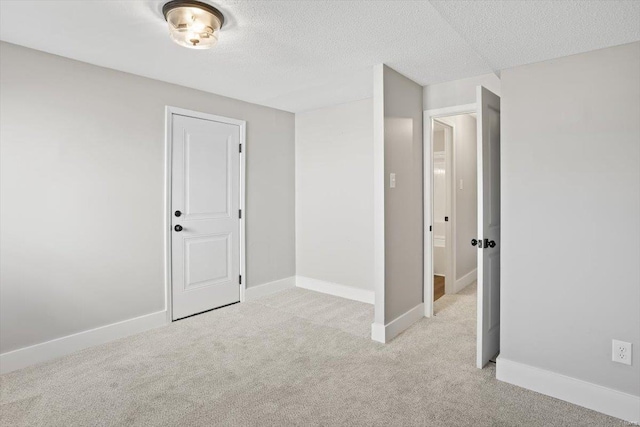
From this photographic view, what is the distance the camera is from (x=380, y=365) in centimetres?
266

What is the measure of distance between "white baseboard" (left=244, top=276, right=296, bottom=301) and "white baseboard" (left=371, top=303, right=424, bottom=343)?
1748 millimetres

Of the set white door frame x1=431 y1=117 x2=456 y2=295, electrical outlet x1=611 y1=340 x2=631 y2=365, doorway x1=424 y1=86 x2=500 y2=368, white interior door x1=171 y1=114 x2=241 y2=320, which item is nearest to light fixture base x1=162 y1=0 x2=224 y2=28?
white interior door x1=171 y1=114 x2=241 y2=320

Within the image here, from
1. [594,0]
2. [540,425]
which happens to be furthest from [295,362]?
[594,0]

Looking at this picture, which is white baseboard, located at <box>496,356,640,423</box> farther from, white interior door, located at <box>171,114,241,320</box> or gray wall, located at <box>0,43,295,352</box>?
gray wall, located at <box>0,43,295,352</box>

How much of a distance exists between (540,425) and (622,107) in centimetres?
189

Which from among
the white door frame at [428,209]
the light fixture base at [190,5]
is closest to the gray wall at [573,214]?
the white door frame at [428,209]

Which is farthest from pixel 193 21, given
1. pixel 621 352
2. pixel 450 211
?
pixel 450 211

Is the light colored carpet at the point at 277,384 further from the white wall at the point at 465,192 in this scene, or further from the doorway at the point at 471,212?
the white wall at the point at 465,192

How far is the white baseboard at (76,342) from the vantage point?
8.58ft

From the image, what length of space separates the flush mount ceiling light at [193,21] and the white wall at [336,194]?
7.43 feet

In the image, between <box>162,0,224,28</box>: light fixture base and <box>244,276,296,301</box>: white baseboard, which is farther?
<box>244,276,296,301</box>: white baseboard

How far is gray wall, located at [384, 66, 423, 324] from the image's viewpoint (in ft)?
10.3

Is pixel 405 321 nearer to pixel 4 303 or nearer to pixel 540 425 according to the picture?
pixel 540 425

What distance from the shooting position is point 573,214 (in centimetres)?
225
